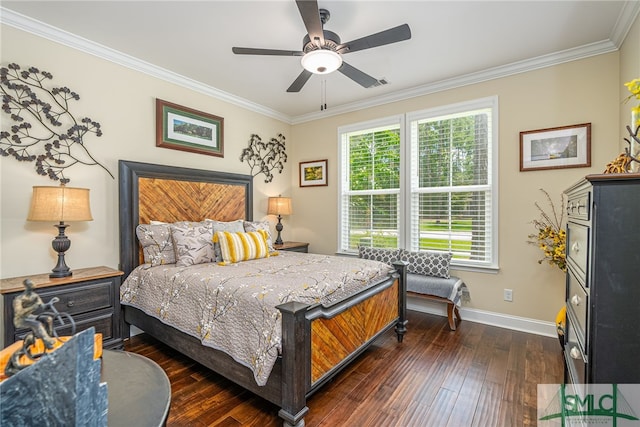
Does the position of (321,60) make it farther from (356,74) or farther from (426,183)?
(426,183)

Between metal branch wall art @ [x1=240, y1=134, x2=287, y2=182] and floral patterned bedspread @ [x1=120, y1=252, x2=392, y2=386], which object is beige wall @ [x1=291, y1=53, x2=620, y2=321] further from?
metal branch wall art @ [x1=240, y1=134, x2=287, y2=182]

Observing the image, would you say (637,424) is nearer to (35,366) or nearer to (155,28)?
(35,366)

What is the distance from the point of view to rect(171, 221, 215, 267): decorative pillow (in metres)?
2.73

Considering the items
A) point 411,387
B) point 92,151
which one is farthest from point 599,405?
point 92,151

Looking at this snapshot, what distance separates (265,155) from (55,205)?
2.71 meters

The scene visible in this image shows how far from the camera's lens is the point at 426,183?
3.68m

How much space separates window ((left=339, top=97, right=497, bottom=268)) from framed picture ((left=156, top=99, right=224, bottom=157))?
5.83ft

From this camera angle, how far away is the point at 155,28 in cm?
249

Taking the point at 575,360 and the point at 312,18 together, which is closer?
the point at 575,360

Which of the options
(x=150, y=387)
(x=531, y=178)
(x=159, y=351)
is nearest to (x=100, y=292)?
(x=159, y=351)

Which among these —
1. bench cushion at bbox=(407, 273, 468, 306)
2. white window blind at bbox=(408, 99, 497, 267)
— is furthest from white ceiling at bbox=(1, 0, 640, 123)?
bench cushion at bbox=(407, 273, 468, 306)

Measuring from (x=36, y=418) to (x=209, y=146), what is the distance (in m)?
3.51

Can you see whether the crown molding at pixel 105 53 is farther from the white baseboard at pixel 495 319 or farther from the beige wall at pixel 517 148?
the white baseboard at pixel 495 319

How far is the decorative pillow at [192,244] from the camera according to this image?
8.96ft
